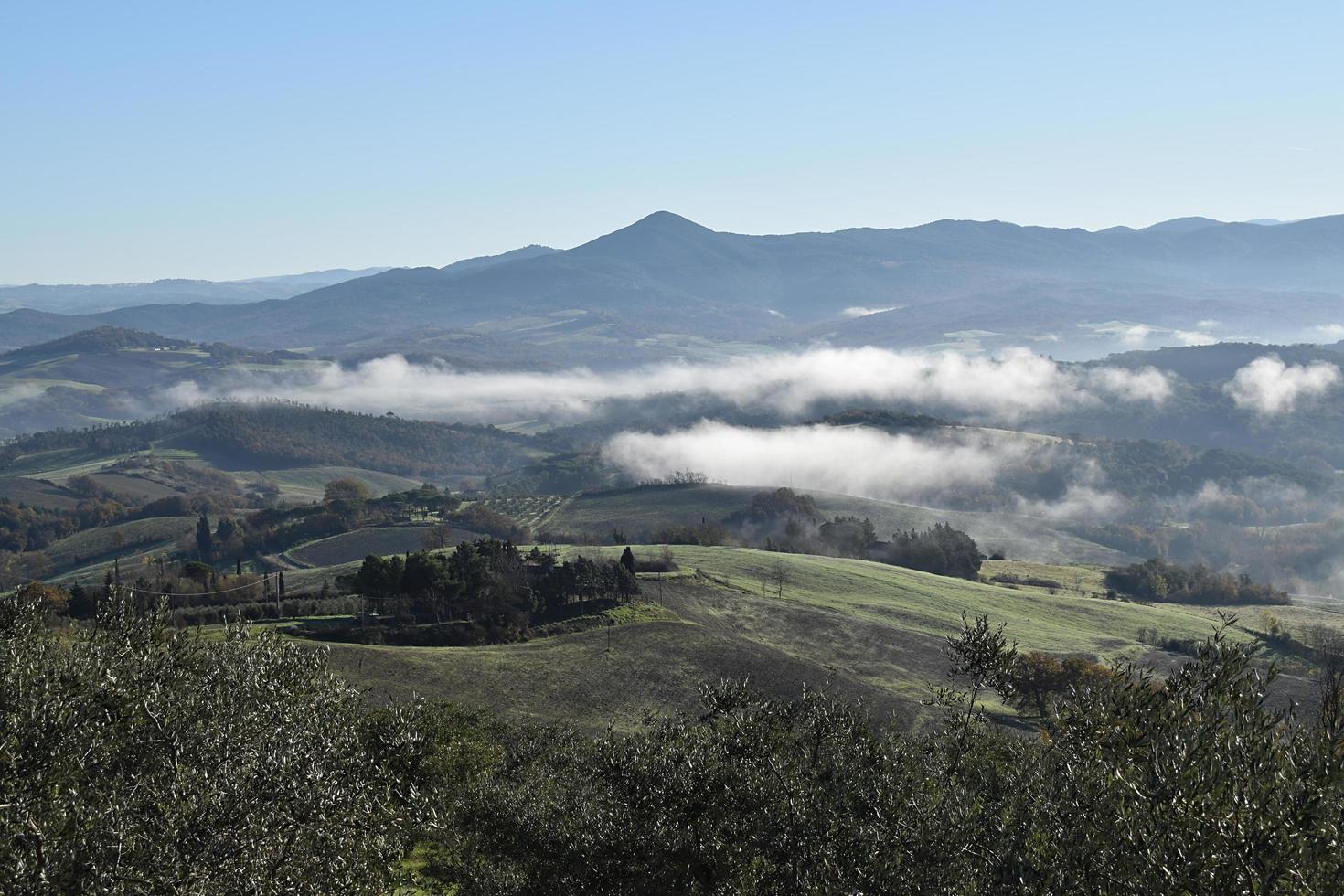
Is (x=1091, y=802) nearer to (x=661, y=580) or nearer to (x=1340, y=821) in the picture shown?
(x=1340, y=821)

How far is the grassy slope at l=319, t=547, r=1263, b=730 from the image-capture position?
346ft

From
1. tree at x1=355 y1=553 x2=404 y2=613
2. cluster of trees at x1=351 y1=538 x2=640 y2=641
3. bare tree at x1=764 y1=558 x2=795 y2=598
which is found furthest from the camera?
bare tree at x1=764 y1=558 x2=795 y2=598

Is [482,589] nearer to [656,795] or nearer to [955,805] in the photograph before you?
[656,795]

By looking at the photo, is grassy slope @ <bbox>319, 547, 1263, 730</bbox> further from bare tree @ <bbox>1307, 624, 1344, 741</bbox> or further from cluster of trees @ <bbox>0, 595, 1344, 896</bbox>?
cluster of trees @ <bbox>0, 595, 1344, 896</bbox>

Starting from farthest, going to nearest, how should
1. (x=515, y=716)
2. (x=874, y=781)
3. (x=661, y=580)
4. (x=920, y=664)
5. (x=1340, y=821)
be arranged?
(x=661, y=580) < (x=920, y=664) < (x=515, y=716) < (x=874, y=781) < (x=1340, y=821)

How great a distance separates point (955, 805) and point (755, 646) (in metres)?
93.2

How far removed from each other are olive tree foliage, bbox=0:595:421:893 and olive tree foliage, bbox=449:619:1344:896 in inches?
329

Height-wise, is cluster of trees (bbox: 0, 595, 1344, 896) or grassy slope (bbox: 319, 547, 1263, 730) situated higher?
cluster of trees (bbox: 0, 595, 1344, 896)

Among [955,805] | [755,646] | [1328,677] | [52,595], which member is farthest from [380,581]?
[1328,677]

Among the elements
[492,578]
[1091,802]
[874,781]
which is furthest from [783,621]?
[1091,802]

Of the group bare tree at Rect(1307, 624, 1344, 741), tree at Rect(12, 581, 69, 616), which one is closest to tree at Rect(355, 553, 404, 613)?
tree at Rect(12, 581, 69, 616)

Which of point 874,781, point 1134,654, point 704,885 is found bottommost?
point 1134,654

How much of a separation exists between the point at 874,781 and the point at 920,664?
90467mm

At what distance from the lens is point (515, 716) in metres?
95.2
